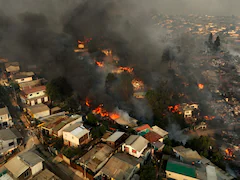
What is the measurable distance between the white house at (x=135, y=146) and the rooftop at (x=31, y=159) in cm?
475

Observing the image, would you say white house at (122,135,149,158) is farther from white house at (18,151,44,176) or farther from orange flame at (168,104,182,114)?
orange flame at (168,104,182,114)

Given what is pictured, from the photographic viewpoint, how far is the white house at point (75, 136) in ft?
41.8

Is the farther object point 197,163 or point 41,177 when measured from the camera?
point 197,163

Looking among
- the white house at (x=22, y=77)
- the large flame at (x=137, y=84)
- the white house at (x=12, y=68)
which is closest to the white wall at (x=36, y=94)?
the white house at (x=22, y=77)

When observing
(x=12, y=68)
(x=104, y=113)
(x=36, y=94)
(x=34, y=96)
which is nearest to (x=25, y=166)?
(x=104, y=113)

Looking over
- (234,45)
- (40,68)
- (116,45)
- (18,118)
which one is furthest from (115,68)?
(234,45)

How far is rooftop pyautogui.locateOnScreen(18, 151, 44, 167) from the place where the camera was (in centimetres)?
1059

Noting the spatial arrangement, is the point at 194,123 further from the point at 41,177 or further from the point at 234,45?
the point at 234,45

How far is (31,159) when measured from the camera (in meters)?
10.9

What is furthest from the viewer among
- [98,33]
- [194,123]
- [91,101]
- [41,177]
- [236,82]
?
[98,33]

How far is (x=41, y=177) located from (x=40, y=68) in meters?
19.7

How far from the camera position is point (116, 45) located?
38.7 metres

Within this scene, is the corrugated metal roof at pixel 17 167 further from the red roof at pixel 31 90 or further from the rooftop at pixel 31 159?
the red roof at pixel 31 90

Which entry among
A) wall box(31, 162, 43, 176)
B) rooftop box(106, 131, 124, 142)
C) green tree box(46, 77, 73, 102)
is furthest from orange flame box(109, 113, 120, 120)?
wall box(31, 162, 43, 176)
